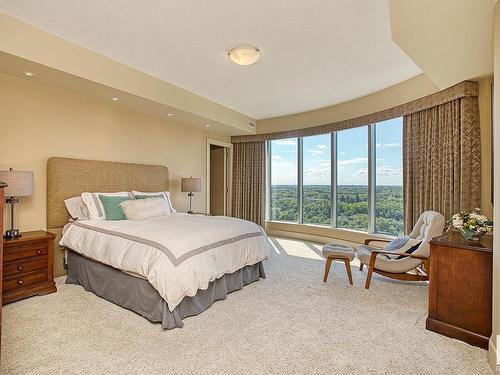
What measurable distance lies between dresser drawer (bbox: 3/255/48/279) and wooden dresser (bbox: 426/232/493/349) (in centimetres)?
388

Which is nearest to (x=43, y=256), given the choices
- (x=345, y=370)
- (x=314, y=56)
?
(x=345, y=370)

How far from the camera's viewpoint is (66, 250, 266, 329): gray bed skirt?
231 centimetres

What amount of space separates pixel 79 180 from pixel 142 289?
210 centimetres

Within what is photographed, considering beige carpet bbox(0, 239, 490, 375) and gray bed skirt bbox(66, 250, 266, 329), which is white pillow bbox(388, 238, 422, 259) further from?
gray bed skirt bbox(66, 250, 266, 329)

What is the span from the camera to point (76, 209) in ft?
11.5

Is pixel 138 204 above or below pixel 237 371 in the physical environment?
above

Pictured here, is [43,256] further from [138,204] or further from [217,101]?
[217,101]

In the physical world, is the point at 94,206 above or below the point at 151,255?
above

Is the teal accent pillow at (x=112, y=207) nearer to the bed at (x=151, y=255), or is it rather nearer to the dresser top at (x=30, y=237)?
the bed at (x=151, y=255)

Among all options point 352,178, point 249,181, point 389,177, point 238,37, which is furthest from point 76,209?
point 389,177

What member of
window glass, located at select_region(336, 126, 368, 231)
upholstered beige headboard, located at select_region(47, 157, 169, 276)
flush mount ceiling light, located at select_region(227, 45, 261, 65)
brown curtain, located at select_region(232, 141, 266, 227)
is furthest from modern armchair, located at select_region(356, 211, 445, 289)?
upholstered beige headboard, located at select_region(47, 157, 169, 276)

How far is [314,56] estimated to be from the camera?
3.24 meters

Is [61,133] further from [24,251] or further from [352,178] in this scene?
[352,178]

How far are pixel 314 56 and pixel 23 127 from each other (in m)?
3.62
